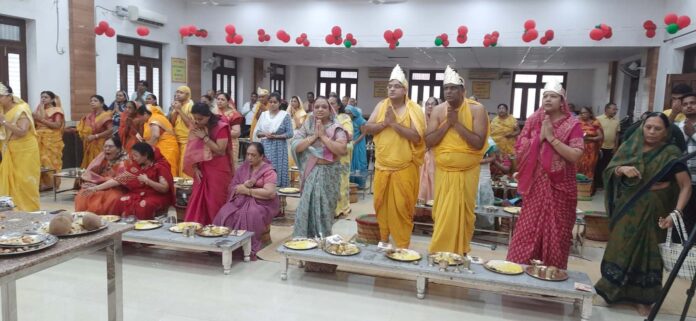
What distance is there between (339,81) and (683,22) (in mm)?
11656

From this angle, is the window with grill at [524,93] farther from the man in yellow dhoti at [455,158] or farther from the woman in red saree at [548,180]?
the woman in red saree at [548,180]

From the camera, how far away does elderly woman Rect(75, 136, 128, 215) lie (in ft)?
13.9

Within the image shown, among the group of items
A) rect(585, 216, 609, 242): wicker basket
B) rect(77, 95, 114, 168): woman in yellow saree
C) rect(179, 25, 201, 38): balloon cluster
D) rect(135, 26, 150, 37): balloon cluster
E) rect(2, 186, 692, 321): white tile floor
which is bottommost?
rect(2, 186, 692, 321): white tile floor

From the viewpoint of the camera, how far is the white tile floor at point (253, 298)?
9.85 feet

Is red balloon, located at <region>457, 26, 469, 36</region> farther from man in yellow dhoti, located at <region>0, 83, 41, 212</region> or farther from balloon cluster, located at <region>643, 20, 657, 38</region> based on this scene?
man in yellow dhoti, located at <region>0, 83, 41, 212</region>

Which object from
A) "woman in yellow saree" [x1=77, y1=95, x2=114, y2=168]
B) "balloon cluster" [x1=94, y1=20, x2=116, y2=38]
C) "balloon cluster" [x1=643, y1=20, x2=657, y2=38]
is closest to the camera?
"woman in yellow saree" [x1=77, y1=95, x2=114, y2=168]

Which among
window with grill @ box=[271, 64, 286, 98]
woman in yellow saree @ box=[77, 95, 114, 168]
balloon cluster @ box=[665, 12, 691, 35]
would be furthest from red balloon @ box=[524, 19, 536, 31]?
window with grill @ box=[271, 64, 286, 98]

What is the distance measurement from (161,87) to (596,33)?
8435 millimetres

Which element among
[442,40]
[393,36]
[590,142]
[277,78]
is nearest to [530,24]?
[442,40]

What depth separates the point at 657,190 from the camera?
3047 mm

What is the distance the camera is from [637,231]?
3.10 metres

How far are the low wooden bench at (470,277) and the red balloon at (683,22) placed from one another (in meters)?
5.49

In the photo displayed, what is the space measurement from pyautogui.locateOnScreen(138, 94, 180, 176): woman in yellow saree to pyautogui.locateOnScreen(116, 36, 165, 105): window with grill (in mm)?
3835

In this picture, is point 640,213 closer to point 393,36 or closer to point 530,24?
point 530,24
